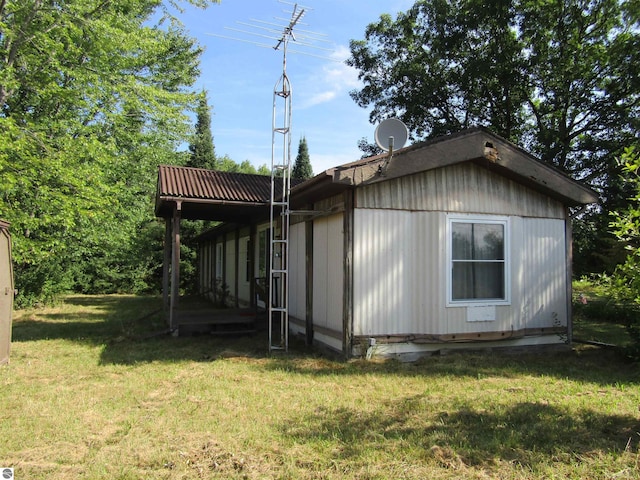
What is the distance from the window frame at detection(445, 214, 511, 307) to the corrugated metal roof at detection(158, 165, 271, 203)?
3.56 meters

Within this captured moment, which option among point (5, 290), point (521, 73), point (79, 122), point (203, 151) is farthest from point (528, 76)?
point (203, 151)

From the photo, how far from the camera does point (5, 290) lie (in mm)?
6633

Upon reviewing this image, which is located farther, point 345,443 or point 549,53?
point 549,53

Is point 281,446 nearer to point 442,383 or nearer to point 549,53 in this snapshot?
point 442,383

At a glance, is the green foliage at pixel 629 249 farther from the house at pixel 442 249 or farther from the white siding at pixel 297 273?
the white siding at pixel 297 273

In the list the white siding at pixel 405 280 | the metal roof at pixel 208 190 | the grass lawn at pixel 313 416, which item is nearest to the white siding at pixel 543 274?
the white siding at pixel 405 280

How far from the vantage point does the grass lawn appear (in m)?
3.55

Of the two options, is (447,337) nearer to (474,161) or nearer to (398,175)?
(398,175)

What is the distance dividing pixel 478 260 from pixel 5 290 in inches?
277

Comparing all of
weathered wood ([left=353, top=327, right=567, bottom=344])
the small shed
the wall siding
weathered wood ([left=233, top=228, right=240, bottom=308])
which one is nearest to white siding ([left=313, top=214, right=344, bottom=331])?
weathered wood ([left=353, top=327, right=567, bottom=344])

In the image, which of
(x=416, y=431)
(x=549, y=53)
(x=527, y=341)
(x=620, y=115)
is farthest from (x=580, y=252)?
(x=416, y=431)

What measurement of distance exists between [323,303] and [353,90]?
13.5m

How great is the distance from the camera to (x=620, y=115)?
13688 millimetres

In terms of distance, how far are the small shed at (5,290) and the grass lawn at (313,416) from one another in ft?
1.51
